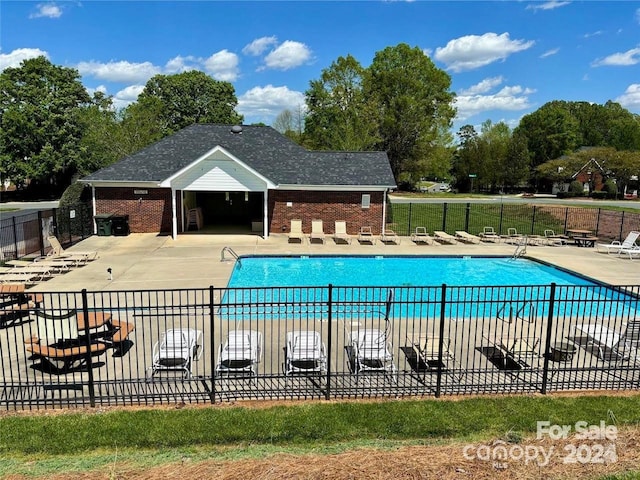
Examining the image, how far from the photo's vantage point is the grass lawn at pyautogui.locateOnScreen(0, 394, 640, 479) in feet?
17.9

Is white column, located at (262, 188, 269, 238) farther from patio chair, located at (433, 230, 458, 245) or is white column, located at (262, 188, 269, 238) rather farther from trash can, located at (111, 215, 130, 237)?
patio chair, located at (433, 230, 458, 245)

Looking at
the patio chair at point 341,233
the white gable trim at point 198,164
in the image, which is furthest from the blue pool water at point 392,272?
the white gable trim at point 198,164

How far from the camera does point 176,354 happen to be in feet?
26.6

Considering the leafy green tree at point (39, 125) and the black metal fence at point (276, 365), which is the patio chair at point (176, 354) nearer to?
the black metal fence at point (276, 365)

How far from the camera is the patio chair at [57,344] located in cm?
779

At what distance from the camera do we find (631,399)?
7.21 metres

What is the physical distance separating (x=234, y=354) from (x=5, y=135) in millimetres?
49547

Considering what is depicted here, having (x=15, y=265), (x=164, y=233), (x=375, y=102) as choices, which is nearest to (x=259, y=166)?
(x=164, y=233)

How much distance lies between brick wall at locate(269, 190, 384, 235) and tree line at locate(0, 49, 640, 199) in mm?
16828

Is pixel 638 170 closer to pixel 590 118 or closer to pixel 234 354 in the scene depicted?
pixel 590 118

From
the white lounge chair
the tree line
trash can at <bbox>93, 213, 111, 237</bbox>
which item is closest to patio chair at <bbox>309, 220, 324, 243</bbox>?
trash can at <bbox>93, 213, 111, 237</bbox>

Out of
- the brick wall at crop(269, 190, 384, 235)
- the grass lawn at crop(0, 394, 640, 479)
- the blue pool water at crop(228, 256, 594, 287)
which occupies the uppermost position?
the brick wall at crop(269, 190, 384, 235)

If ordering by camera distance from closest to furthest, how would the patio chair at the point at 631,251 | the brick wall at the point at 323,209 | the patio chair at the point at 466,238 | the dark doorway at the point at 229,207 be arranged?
the patio chair at the point at 631,251 → the patio chair at the point at 466,238 → the brick wall at the point at 323,209 → the dark doorway at the point at 229,207

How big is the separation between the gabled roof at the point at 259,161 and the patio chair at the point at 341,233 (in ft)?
7.38
